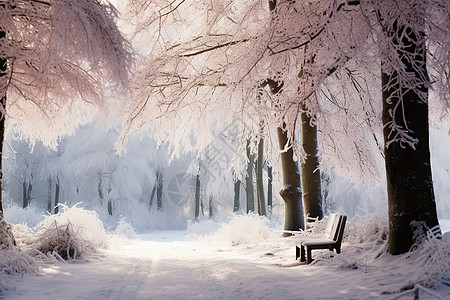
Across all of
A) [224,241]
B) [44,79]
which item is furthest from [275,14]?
[224,241]

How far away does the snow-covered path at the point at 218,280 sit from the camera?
456 cm

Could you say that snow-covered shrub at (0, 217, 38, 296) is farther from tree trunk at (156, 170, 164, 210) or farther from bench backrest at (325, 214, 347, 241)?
tree trunk at (156, 170, 164, 210)

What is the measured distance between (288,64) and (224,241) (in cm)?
644

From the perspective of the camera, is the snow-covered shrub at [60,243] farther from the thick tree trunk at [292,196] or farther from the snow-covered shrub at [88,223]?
the thick tree trunk at [292,196]

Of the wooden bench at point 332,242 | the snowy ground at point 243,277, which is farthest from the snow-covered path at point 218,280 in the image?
the wooden bench at point 332,242

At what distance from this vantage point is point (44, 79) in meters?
6.11

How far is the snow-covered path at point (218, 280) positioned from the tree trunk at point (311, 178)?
7.86 feet

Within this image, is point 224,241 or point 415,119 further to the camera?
point 224,241

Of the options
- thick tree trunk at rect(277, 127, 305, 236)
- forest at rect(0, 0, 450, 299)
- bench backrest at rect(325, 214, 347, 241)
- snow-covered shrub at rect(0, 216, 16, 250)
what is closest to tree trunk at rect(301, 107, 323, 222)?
forest at rect(0, 0, 450, 299)

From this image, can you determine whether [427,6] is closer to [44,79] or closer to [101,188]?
[44,79]

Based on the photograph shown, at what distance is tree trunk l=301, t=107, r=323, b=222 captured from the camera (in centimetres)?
965

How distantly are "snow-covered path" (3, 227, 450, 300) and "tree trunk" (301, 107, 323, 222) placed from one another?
2.40 meters

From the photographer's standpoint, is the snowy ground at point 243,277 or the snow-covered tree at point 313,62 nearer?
the snowy ground at point 243,277

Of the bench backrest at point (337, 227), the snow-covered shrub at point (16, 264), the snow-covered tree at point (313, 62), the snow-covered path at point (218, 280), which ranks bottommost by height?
the snow-covered path at point (218, 280)
